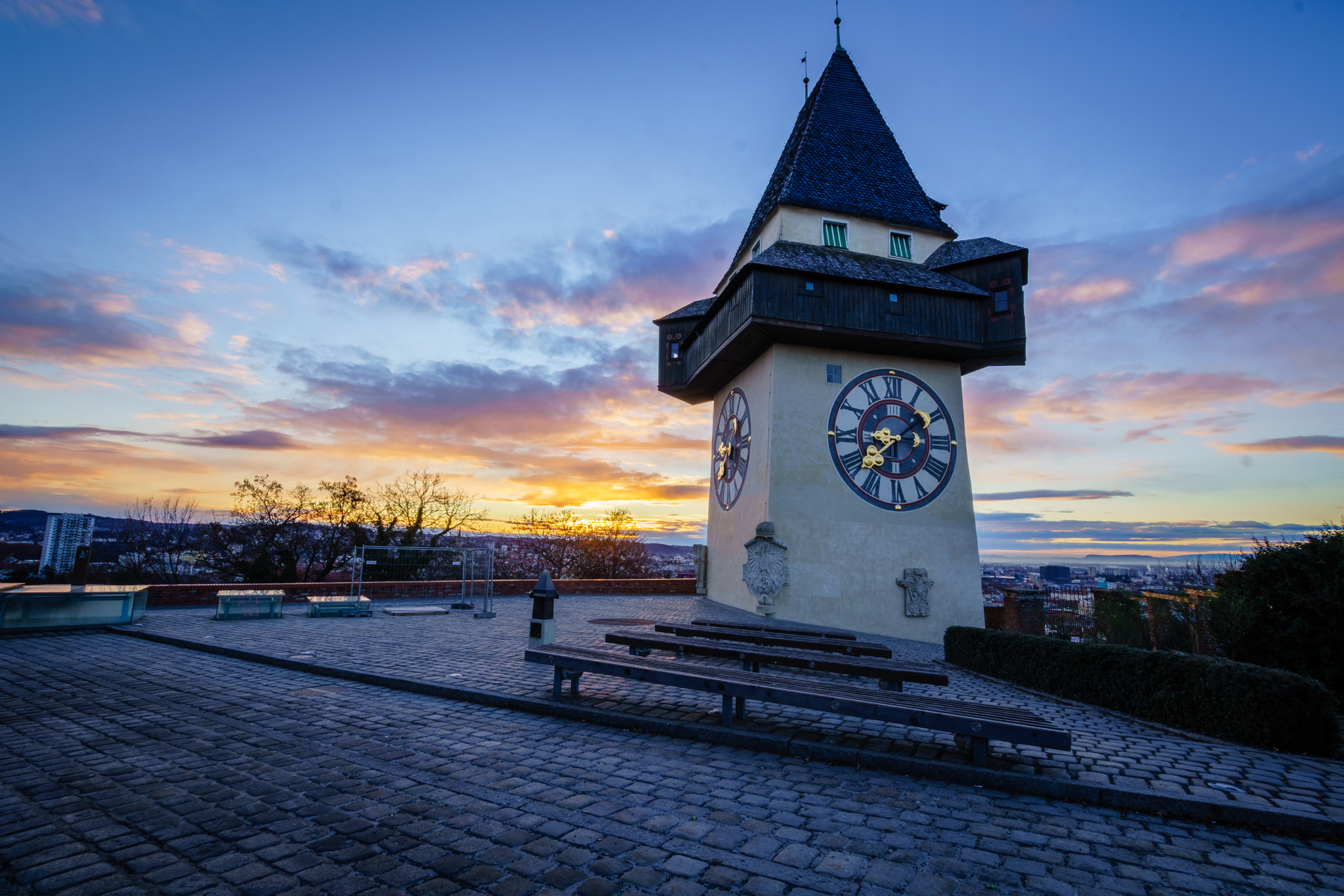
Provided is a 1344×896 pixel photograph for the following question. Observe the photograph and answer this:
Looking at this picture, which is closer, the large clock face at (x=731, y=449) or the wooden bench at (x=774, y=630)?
the wooden bench at (x=774, y=630)

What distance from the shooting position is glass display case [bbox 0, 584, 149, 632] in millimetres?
9812

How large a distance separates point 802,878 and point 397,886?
1833 mm

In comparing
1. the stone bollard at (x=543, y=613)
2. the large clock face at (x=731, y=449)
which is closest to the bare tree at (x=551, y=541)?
the large clock face at (x=731, y=449)

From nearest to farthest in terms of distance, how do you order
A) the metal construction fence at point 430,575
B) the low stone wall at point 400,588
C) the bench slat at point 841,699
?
the bench slat at point 841,699 → the low stone wall at point 400,588 → the metal construction fence at point 430,575

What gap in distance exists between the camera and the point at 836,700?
4.65 m

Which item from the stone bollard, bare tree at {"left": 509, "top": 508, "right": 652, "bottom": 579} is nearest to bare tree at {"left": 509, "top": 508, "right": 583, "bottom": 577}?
bare tree at {"left": 509, "top": 508, "right": 652, "bottom": 579}

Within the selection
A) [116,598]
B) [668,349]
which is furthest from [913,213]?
[116,598]

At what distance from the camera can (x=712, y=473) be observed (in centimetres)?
2077

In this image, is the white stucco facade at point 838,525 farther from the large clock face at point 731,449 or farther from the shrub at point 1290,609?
the shrub at point 1290,609

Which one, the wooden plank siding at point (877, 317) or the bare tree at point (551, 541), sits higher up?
the wooden plank siding at point (877, 317)

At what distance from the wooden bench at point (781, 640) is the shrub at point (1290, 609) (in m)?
4.41

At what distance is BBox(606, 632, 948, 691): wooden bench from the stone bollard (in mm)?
1277

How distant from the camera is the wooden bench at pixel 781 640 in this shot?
7270mm

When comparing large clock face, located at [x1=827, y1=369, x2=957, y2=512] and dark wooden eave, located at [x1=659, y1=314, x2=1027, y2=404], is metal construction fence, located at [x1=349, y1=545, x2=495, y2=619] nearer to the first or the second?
dark wooden eave, located at [x1=659, y1=314, x2=1027, y2=404]
